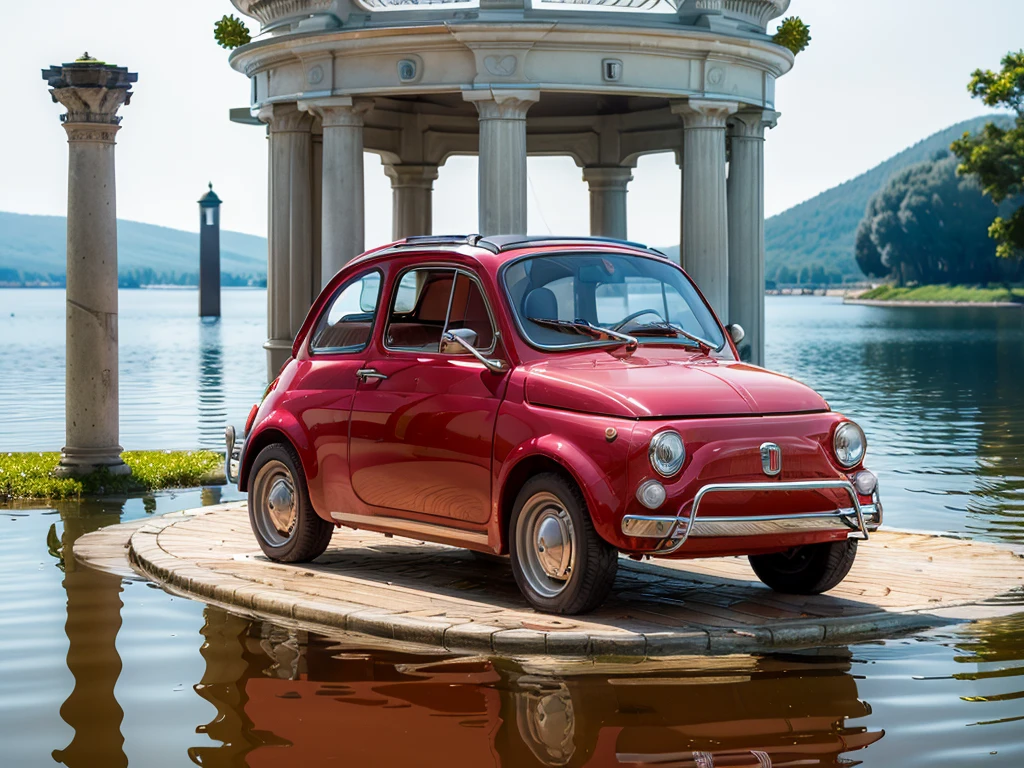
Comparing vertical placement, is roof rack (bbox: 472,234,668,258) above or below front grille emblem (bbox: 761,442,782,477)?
above

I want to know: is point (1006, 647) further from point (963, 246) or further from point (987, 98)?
point (963, 246)

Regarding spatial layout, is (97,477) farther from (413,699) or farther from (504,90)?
(413,699)

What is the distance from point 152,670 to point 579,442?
232cm

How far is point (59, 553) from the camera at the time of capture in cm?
1092

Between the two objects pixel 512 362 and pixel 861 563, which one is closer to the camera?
pixel 512 362

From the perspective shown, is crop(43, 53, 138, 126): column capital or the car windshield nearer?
the car windshield

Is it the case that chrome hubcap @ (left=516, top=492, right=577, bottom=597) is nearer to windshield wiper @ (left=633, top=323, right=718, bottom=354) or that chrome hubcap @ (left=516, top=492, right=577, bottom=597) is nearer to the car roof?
windshield wiper @ (left=633, top=323, right=718, bottom=354)

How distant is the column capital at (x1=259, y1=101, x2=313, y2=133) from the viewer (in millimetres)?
19031

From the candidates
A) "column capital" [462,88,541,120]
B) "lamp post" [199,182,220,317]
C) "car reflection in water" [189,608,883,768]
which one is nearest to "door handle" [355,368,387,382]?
"car reflection in water" [189,608,883,768]

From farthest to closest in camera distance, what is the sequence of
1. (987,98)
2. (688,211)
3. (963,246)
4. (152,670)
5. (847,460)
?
1. (963,246)
2. (987,98)
3. (688,211)
4. (847,460)
5. (152,670)

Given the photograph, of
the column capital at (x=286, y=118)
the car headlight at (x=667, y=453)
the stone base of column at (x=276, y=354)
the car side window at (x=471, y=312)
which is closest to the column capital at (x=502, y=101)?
the column capital at (x=286, y=118)

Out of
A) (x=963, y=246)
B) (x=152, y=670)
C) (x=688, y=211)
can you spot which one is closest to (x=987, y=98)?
(x=688, y=211)

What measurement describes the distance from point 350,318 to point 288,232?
10615 millimetres

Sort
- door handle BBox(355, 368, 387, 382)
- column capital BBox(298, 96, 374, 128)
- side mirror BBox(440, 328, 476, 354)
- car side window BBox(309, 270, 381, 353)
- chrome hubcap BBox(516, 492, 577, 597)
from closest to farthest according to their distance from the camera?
chrome hubcap BBox(516, 492, 577, 597)
side mirror BBox(440, 328, 476, 354)
door handle BBox(355, 368, 387, 382)
car side window BBox(309, 270, 381, 353)
column capital BBox(298, 96, 374, 128)
